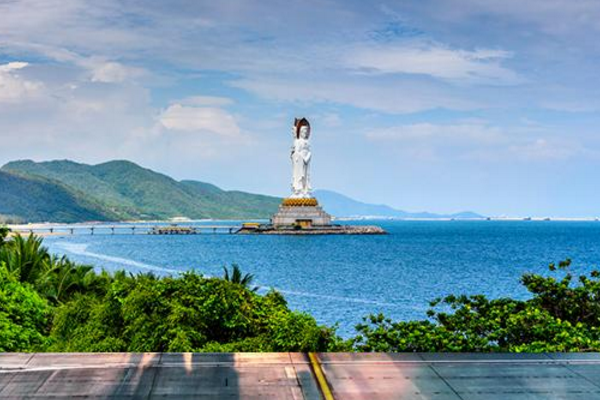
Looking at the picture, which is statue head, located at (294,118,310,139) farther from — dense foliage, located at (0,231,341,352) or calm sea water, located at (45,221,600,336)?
dense foliage, located at (0,231,341,352)

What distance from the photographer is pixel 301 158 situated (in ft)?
415

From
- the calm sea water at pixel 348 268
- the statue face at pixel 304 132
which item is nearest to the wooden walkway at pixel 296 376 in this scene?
the calm sea water at pixel 348 268

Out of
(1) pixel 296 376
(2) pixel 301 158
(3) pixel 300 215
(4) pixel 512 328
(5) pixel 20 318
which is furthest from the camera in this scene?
(3) pixel 300 215

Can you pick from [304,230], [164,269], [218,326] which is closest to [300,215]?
[304,230]

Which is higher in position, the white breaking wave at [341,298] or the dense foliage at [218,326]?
the dense foliage at [218,326]

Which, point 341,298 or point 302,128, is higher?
point 302,128

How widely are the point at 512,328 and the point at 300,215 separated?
118045mm

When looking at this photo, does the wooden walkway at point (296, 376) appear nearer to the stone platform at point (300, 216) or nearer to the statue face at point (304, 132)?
the statue face at point (304, 132)

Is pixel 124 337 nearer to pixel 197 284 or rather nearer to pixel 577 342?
pixel 197 284

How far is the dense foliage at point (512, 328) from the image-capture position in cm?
1487

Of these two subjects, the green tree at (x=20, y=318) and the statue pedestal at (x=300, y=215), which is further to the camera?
the statue pedestal at (x=300, y=215)

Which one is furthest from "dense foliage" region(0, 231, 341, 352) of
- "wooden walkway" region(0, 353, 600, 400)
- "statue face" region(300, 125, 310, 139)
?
"statue face" region(300, 125, 310, 139)

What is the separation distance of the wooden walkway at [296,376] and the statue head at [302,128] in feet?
377

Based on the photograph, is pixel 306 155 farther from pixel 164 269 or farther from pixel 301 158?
pixel 164 269
